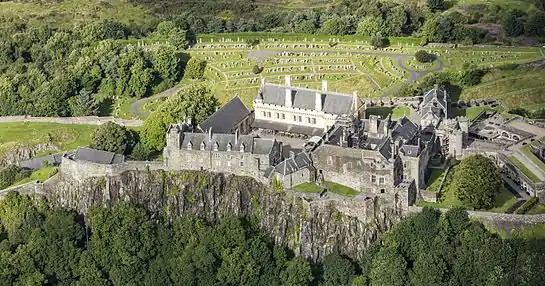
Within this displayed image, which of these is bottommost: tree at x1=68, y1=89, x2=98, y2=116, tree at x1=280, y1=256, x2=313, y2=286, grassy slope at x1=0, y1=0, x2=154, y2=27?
tree at x1=280, y1=256, x2=313, y2=286

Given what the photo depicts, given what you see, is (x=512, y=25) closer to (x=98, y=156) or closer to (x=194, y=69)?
(x=194, y=69)

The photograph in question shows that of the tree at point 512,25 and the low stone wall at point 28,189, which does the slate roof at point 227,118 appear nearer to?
the low stone wall at point 28,189

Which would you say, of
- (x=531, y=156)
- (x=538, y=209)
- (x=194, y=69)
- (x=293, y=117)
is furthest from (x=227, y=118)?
(x=538, y=209)

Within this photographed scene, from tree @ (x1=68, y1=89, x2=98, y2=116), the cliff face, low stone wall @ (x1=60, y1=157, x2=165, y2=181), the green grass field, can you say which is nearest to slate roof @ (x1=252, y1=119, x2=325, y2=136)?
the cliff face

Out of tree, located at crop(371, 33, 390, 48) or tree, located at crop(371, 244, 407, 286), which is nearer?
tree, located at crop(371, 244, 407, 286)

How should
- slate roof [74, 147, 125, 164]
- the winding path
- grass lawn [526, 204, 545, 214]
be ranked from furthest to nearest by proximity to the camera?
the winding path
slate roof [74, 147, 125, 164]
grass lawn [526, 204, 545, 214]

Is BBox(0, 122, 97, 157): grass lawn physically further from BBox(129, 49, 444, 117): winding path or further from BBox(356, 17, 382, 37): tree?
BBox(356, 17, 382, 37): tree

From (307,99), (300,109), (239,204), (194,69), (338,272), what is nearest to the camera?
(338,272)
